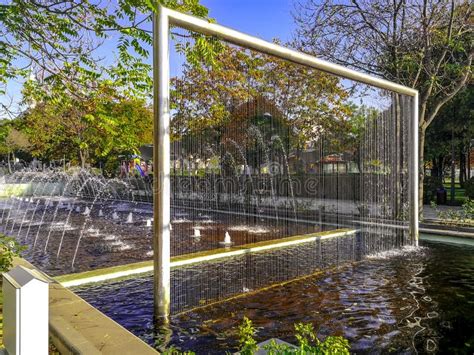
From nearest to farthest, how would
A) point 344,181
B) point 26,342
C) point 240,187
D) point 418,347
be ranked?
point 26,342 < point 418,347 < point 240,187 < point 344,181

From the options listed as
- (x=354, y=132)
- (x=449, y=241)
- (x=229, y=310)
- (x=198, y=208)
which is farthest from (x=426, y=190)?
(x=229, y=310)

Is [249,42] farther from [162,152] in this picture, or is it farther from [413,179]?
[413,179]

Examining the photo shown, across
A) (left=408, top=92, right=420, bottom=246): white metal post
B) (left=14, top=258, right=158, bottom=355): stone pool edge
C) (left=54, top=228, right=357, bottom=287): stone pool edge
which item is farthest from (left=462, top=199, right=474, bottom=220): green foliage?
(left=14, top=258, right=158, bottom=355): stone pool edge

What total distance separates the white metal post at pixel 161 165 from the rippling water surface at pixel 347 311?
1.41 ft

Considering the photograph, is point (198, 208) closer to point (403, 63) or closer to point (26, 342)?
Answer: point (403, 63)

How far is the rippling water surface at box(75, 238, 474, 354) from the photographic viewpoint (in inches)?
175

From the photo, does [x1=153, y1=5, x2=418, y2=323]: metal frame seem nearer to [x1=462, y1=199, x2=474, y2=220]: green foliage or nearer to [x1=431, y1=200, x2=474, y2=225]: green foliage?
[x1=431, y1=200, x2=474, y2=225]: green foliage

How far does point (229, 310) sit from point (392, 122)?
8980mm

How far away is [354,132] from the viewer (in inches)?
665

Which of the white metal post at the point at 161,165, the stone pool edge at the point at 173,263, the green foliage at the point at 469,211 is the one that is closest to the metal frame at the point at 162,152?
the white metal post at the point at 161,165

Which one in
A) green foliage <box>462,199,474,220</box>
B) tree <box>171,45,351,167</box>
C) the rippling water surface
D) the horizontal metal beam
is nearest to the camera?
the rippling water surface

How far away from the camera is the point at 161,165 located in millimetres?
5172

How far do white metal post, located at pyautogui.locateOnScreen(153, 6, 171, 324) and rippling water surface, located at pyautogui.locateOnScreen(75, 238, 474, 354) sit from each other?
0.43 meters

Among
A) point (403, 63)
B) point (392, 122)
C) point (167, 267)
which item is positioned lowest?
point (167, 267)
